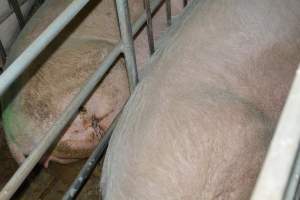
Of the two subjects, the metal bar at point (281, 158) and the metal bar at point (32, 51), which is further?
the metal bar at point (32, 51)

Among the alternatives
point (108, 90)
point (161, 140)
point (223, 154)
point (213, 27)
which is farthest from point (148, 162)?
point (108, 90)

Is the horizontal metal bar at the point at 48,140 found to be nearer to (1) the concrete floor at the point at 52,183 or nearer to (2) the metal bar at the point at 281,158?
(2) the metal bar at the point at 281,158

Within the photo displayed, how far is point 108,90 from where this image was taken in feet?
5.19

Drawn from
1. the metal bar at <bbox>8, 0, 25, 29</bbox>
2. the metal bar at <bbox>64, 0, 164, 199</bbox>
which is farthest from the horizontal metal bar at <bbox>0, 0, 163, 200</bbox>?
the metal bar at <bbox>8, 0, 25, 29</bbox>

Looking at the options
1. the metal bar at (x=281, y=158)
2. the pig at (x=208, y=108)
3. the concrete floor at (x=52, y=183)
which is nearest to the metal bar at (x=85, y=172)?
the pig at (x=208, y=108)

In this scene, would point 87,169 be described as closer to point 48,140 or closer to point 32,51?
point 48,140

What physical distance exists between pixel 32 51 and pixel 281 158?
55 cm

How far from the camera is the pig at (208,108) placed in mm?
970

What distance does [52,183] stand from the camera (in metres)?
1.78

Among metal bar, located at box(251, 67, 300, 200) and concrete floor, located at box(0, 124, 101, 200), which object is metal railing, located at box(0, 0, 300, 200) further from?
concrete floor, located at box(0, 124, 101, 200)

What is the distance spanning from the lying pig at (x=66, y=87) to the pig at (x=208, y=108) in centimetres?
42

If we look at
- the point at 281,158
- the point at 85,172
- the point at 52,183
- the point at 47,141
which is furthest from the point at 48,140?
the point at 52,183

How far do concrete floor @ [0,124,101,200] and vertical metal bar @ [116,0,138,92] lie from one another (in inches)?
22.3

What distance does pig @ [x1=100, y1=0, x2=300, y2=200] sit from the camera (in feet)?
3.18
